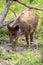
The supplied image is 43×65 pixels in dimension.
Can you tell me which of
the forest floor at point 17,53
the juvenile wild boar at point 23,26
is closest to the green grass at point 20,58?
the forest floor at point 17,53

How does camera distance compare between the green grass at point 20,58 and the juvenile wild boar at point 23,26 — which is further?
the juvenile wild boar at point 23,26

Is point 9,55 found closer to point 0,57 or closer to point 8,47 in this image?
point 0,57

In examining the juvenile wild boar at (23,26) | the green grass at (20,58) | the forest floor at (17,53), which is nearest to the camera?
the green grass at (20,58)

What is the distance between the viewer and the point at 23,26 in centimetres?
916

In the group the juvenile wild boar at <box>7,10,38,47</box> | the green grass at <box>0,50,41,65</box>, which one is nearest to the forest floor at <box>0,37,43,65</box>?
the green grass at <box>0,50,41,65</box>

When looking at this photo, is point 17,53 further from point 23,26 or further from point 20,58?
point 20,58

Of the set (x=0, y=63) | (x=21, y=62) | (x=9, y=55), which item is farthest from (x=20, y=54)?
(x=21, y=62)

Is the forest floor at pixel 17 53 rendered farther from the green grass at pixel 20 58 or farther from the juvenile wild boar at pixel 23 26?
the juvenile wild boar at pixel 23 26

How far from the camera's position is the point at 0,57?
795 centimetres

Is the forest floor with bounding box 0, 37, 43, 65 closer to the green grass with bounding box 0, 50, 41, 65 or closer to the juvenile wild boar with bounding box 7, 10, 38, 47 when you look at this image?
the green grass with bounding box 0, 50, 41, 65

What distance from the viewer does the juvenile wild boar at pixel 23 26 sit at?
8.90 metres

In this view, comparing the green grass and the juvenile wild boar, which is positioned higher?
the juvenile wild boar

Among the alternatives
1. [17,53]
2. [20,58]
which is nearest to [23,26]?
[17,53]

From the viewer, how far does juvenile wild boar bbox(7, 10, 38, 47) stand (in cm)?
890
